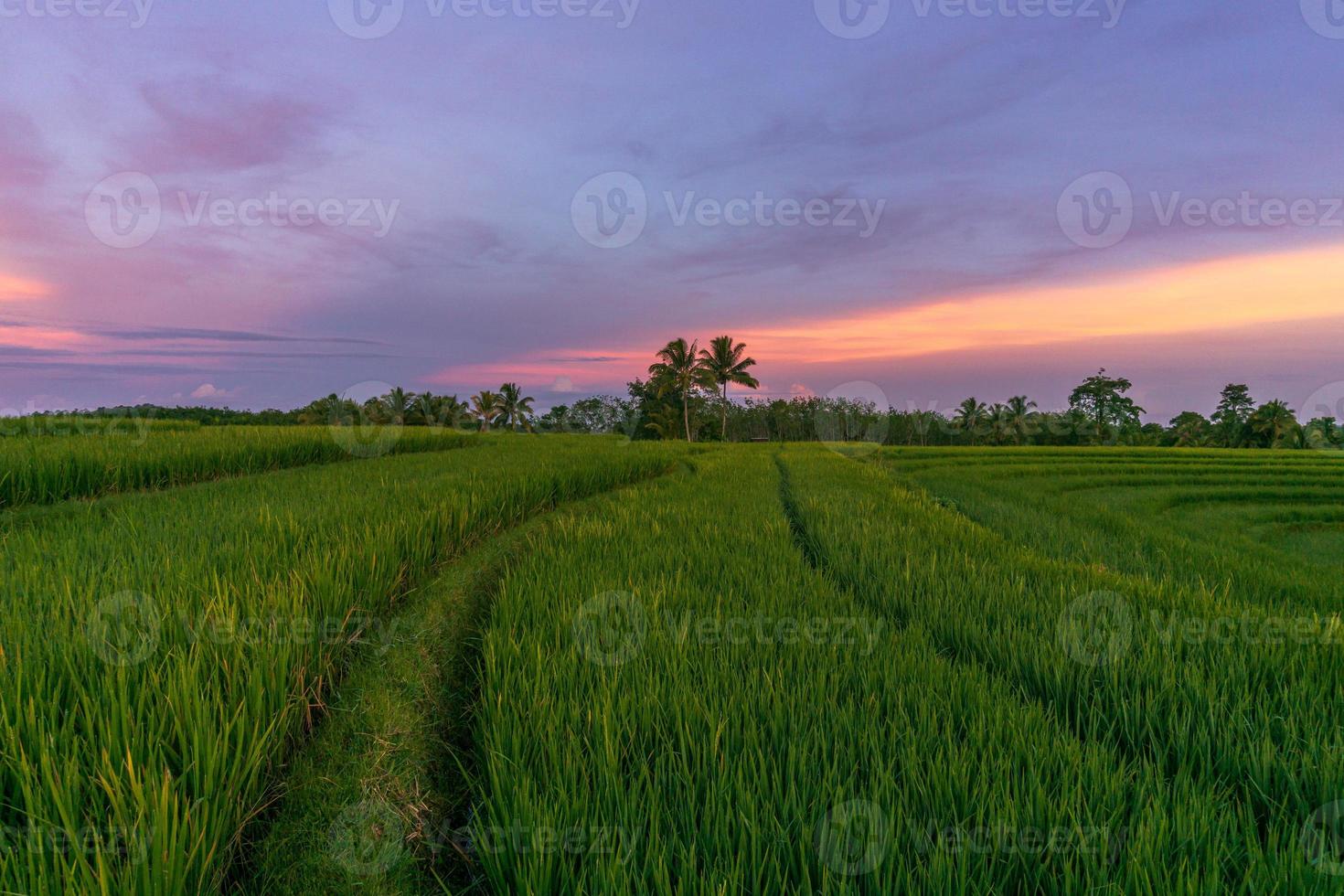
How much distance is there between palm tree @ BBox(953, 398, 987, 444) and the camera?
48.6 m

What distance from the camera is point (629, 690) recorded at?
5.87 ft

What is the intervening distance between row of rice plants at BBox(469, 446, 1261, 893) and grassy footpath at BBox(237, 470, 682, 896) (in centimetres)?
17

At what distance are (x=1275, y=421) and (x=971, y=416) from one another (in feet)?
68.0

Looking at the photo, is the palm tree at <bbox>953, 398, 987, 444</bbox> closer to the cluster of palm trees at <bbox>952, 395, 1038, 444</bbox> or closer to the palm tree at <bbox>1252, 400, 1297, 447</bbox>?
the cluster of palm trees at <bbox>952, 395, 1038, 444</bbox>

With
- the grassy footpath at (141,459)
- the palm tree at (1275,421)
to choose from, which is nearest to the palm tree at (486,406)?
the grassy footpath at (141,459)

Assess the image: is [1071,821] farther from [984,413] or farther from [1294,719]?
[984,413]

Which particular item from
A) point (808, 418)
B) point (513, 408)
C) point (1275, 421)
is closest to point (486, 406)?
Result: point (513, 408)

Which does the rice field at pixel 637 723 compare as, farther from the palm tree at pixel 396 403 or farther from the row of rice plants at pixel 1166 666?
the palm tree at pixel 396 403

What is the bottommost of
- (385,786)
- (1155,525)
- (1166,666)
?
(1155,525)

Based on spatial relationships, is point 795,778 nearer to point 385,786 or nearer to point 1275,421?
point 385,786

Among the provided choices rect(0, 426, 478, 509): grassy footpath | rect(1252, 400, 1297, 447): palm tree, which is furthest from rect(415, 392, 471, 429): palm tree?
rect(1252, 400, 1297, 447): palm tree

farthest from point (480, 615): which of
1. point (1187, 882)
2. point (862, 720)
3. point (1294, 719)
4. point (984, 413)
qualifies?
point (984, 413)

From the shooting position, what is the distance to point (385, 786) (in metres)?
1.64

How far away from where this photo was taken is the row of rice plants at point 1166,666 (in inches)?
53.8
